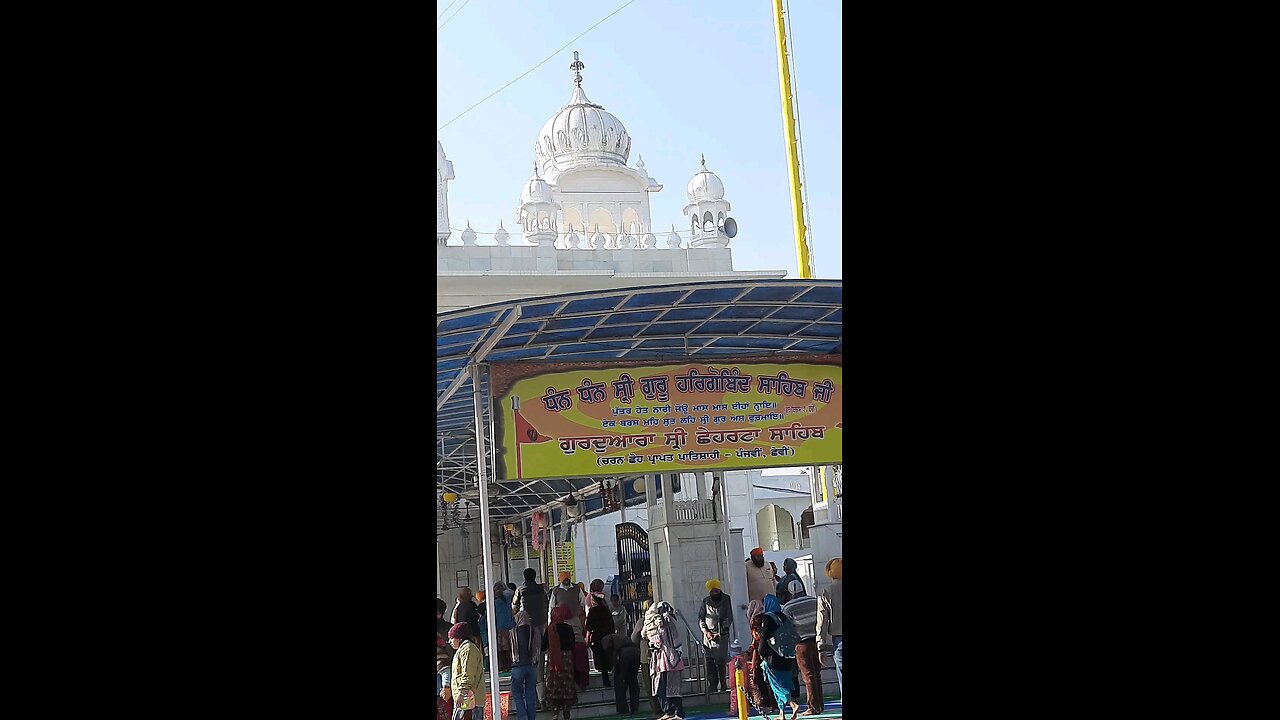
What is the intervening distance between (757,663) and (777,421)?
76.3 inches

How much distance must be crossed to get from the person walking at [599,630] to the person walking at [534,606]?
0.44 metres

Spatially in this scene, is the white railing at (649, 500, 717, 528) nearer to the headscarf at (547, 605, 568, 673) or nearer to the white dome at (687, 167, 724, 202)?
the headscarf at (547, 605, 568, 673)

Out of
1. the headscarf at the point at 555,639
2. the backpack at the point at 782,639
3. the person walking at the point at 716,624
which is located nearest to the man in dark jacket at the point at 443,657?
the headscarf at the point at 555,639

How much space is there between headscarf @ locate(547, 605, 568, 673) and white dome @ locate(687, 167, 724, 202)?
50.7 ft

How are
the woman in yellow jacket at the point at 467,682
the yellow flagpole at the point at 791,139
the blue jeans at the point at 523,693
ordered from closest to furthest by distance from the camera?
the woman in yellow jacket at the point at 467,682 → the blue jeans at the point at 523,693 → the yellow flagpole at the point at 791,139

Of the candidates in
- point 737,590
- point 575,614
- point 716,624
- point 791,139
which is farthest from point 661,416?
point 791,139

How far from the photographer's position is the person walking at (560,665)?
992 cm

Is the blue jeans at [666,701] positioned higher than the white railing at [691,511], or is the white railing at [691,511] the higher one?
the white railing at [691,511]

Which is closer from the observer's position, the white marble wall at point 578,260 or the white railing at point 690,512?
the white railing at point 690,512

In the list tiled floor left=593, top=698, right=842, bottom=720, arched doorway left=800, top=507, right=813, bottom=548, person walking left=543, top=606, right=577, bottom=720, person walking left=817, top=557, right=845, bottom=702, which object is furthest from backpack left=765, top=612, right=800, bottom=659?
arched doorway left=800, top=507, right=813, bottom=548

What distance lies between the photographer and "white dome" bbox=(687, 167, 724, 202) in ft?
79.9

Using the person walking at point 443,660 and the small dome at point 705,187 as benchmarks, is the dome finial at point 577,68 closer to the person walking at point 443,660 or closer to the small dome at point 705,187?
the small dome at point 705,187
